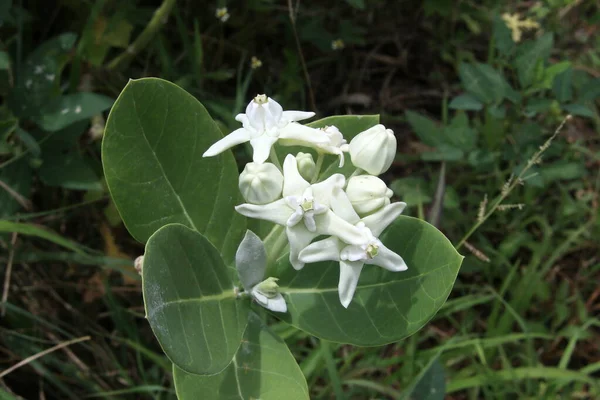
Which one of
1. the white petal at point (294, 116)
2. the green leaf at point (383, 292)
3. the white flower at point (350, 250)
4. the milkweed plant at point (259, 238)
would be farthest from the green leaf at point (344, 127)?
the white flower at point (350, 250)

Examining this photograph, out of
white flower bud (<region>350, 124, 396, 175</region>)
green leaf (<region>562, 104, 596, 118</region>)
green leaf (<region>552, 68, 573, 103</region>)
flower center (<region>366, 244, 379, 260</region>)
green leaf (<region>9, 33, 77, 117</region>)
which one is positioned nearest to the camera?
flower center (<region>366, 244, 379, 260</region>)

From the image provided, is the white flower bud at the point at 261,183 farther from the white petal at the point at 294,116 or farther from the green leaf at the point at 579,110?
the green leaf at the point at 579,110

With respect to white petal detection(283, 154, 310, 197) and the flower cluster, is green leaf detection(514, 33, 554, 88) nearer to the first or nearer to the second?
the flower cluster

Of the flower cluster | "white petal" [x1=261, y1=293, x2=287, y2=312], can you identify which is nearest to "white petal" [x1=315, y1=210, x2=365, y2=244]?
the flower cluster

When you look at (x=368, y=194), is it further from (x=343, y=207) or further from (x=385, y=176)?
(x=385, y=176)

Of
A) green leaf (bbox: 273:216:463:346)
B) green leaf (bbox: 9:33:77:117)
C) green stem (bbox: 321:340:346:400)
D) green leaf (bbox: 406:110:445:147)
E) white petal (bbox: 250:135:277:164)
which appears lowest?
green stem (bbox: 321:340:346:400)

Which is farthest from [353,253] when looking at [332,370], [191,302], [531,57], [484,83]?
[531,57]
